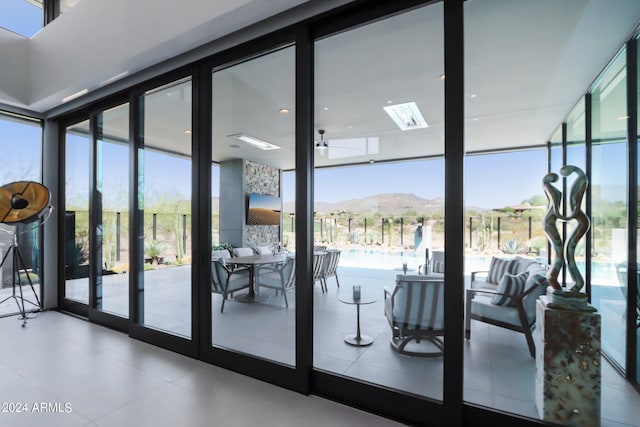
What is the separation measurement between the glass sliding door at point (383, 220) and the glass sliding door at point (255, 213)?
0.31m

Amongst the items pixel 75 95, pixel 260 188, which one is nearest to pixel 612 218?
pixel 260 188

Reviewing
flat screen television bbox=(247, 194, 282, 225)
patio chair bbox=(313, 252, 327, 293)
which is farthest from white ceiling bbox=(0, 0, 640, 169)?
patio chair bbox=(313, 252, 327, 293)

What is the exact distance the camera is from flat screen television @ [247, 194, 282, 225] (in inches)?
125

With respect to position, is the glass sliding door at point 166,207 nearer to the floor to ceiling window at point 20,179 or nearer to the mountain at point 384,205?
the mountain at point 384,205

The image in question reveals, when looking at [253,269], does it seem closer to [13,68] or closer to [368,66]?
[368,66]

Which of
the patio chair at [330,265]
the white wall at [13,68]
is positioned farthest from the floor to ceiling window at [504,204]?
the white wall at [13,68]

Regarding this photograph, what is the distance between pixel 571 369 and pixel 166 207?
12.8 ft

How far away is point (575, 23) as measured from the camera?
241 centimetres

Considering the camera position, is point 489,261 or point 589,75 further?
point 589,75

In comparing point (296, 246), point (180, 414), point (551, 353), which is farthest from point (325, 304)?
point (551, 353)

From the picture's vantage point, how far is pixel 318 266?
277 cm

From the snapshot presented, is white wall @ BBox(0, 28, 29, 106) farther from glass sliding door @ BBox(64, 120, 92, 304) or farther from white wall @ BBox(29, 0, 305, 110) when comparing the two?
glass sliding door @ BBox(64, 120, 92, 304)

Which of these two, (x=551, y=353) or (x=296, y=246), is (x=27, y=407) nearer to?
(x=296, y=246)

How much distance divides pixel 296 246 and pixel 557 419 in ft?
6.81
